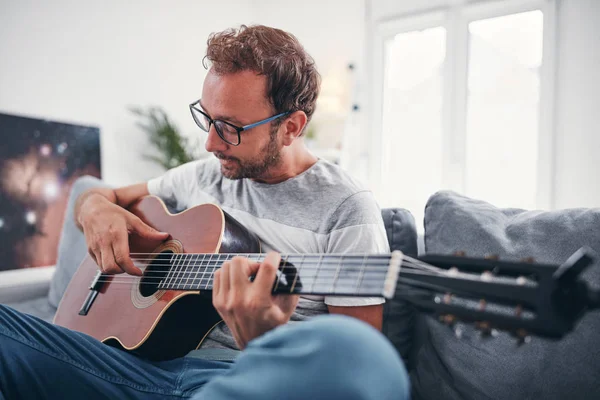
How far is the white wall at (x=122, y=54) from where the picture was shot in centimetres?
244

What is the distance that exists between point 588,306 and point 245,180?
0.95 metres

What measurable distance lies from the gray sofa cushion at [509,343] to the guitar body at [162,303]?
1.71 feet

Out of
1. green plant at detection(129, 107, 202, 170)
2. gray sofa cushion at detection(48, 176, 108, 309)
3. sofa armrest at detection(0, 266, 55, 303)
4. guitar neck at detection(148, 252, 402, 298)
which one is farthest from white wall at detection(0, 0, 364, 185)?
guitar neck at detection(148, 252, 402, 298)

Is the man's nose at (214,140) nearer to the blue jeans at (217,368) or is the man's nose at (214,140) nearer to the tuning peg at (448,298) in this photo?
the blue jeans at (217,368)

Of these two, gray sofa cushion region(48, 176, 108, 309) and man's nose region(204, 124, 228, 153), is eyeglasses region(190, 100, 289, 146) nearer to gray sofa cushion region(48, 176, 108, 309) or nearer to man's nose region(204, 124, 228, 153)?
man's nose region(204, 124, 228, 153)

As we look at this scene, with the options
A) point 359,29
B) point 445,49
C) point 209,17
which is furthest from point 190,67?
point 445,49

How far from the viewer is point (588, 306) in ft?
1.57

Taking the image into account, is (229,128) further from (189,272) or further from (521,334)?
(521,334)

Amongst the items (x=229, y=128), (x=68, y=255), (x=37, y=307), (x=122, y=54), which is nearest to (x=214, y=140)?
(x=229, y=128)

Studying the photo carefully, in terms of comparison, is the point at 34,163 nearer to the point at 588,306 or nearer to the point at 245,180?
the point at 245,180

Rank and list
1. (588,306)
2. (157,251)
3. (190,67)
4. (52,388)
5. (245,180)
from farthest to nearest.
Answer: (190,67) → (245,180) → (157,251) → (52,388) → (588,306)

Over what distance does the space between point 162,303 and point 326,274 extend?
1.47 feet

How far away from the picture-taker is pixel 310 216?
3.59 feet

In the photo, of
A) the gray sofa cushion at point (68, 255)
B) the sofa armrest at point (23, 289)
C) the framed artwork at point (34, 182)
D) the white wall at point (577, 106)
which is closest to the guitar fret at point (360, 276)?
the gray sofa cushion at point (68, 255)
